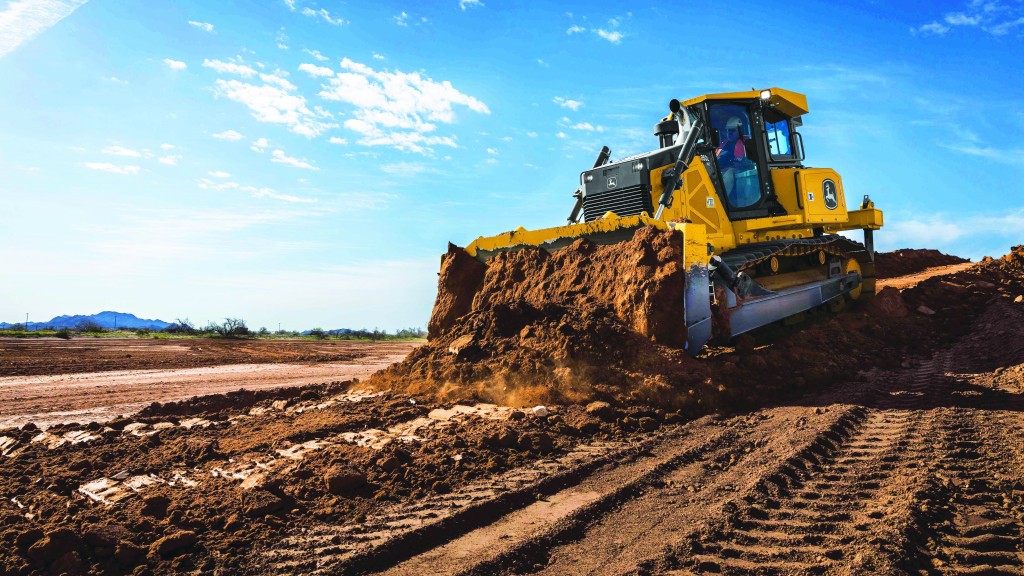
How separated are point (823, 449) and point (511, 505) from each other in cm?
284

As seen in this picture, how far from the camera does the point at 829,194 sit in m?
11.8

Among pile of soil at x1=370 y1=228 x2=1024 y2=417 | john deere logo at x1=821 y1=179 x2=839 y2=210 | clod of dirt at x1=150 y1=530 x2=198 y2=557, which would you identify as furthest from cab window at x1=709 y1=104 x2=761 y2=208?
clod of dirt at x1=150 y1=530 x2=198 y2=557

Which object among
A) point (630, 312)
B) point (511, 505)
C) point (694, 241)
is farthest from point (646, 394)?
point (511, 505)

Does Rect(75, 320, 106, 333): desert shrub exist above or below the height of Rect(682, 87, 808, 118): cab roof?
below

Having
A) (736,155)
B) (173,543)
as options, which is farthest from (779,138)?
(173,543)

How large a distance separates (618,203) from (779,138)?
3.47m

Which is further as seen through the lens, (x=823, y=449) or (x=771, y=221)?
(x=771, y=221)

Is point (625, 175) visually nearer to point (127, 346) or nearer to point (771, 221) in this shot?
point (771, 221)

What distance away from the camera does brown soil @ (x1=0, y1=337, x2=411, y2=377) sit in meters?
15.2

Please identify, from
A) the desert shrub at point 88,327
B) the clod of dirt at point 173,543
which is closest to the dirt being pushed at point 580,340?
the clod of dirt at point 173,543

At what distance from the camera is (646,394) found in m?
6.73

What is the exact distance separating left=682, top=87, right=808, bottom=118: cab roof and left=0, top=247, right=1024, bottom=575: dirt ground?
4405mm

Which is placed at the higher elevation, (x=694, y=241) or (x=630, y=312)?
(x=694, y=241)

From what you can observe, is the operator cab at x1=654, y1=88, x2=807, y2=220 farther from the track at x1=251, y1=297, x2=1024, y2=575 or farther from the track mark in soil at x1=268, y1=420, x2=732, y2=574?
the track mark in soil at x1=268, y1=420, x2=732, y2=574
